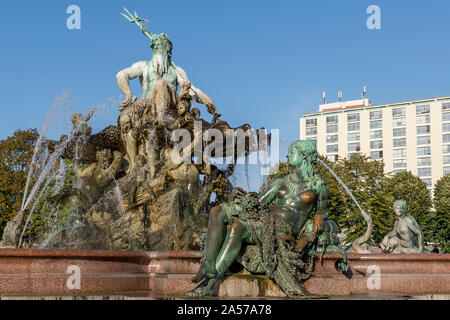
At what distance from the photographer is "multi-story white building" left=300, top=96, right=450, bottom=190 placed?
83.4 metres

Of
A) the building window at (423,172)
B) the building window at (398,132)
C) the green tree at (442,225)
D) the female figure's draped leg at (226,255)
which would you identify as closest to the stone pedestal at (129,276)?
the female figure's draped leg at (226,255)

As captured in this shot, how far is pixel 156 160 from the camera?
14.1 meters

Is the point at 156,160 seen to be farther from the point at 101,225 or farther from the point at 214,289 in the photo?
the point at 214,289

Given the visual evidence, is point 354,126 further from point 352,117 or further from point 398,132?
point 398,132

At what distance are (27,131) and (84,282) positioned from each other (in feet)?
101

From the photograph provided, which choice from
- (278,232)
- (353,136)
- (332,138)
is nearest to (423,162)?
(353,136)

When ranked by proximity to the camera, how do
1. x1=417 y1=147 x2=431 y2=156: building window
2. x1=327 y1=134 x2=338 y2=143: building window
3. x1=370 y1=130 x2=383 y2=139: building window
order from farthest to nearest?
x1=327 y1=134 x2=338 y2=143: building window, x1=370 y1=130 x2=383 y2=139: building window, x1=417 y1=147 x2=431 y2=156: building window

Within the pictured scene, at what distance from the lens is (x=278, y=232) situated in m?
8.23

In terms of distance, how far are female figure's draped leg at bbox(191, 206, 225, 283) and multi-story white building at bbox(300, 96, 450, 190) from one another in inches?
3173

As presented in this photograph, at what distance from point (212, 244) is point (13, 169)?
100ft

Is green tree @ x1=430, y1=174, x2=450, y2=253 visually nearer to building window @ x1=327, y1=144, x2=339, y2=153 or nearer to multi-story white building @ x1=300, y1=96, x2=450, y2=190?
multi-story white building @ x1=300, y1=96, x2=450, y2=190

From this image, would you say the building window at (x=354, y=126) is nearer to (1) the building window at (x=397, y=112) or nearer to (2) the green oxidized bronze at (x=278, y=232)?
(1) the building window at (x=397, y=112)

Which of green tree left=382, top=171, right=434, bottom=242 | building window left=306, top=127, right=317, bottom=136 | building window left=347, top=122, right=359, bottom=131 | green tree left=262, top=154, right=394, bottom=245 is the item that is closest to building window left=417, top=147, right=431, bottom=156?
building window left=347, top=122, right=359, bottom=131
